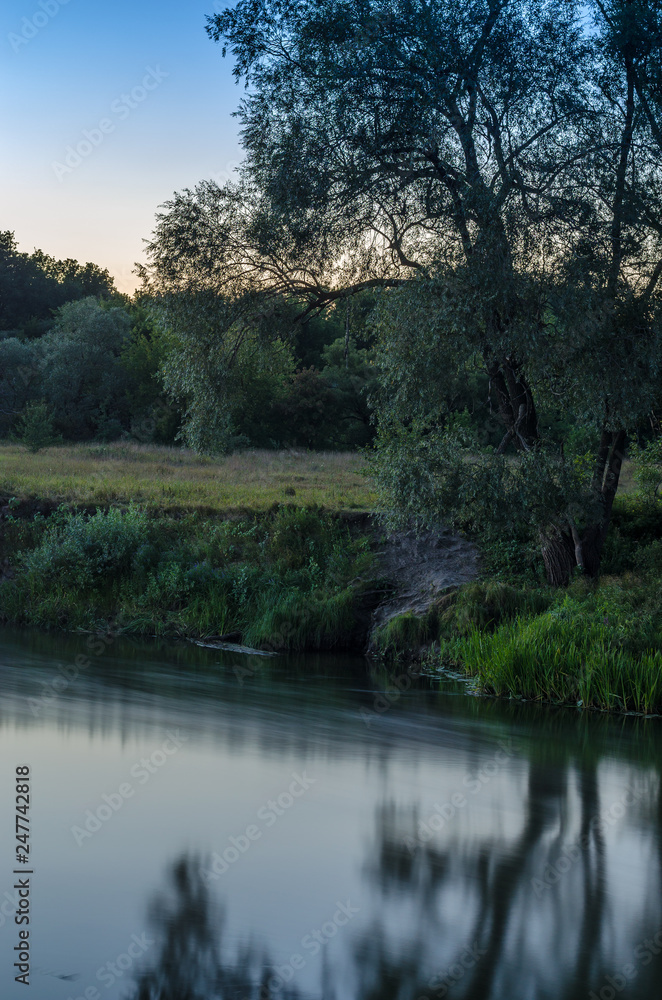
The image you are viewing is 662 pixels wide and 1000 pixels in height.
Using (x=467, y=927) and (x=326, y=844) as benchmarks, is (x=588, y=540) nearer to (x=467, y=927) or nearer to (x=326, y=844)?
(x=326, y=844)

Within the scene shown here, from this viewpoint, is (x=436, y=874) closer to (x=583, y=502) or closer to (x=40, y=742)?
(x=40, y=742)

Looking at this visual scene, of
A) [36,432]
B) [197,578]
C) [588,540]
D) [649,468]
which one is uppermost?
[36,432]

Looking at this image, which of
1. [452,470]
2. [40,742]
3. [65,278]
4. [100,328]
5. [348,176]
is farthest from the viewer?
[65,278]

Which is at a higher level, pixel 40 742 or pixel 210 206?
pixel 210 206

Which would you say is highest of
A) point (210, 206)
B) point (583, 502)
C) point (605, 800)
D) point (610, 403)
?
point (210, 206)

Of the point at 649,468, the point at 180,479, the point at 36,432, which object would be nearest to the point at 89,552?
the point at 180,479

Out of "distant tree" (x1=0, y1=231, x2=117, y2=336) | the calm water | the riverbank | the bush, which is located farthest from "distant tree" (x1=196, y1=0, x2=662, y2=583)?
"distant tree" (x1=0, y1=231, x2=117, y2=336)

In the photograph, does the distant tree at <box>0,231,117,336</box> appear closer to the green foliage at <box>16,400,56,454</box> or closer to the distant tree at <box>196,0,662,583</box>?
the green foliage at <box>16,400,56,454</box>

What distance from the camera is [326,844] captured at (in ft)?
29.1

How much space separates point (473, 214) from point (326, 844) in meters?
11.3

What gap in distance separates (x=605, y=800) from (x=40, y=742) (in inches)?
262

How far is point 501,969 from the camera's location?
20.6 feet

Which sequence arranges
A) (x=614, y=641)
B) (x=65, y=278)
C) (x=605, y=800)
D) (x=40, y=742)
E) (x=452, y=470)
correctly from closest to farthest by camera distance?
1. (x=605, y=800)
2. (x=40, y=742)
3. (x=614, y=641)
4. (x=452, y=470)
5. (x=65, y=278)

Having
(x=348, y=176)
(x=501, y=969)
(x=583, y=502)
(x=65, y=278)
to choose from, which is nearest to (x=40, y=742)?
(x=501, y=969)
